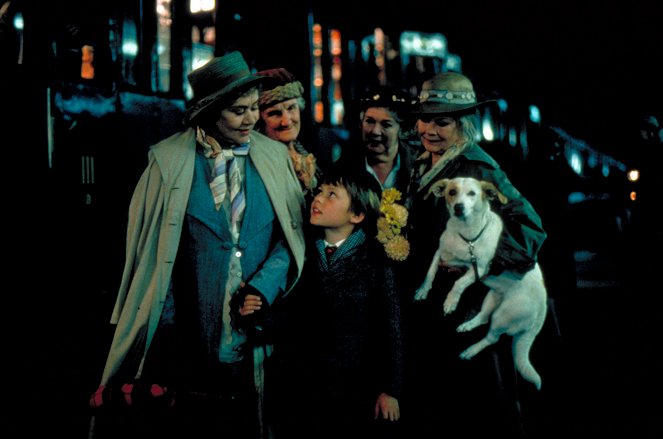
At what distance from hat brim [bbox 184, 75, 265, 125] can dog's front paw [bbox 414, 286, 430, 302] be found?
152 cm

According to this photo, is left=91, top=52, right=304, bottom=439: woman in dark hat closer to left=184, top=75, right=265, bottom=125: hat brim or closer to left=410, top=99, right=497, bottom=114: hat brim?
left=184, top=75, right=265, bottom=125: hat brim

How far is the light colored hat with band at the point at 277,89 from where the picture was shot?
158 inches

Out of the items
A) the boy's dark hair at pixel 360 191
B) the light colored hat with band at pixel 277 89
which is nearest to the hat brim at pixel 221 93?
the light colored hat with band at pixel 277 89

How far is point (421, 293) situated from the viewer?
3.67 meters

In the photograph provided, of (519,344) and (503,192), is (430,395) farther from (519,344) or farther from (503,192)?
(503,192)

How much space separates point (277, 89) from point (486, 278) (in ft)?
5.74

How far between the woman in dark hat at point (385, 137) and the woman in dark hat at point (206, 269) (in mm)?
642

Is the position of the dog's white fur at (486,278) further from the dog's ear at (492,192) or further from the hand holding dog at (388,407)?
the hand holding dog at (388,407)

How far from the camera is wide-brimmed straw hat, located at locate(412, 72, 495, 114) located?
12.2 feet

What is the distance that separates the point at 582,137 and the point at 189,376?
305 centimetres

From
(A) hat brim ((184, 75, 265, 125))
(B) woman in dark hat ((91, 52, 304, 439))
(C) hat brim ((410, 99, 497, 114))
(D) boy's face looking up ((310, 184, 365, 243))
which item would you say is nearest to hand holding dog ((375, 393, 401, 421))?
(B) woman in dark hat ((91, 52, 304, 439))

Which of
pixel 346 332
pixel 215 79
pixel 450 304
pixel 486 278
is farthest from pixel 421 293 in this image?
pixel 215 79

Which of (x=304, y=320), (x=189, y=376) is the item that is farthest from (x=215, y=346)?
(x=304, y=320)

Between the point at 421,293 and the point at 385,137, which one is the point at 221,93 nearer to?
the point at 385,137
